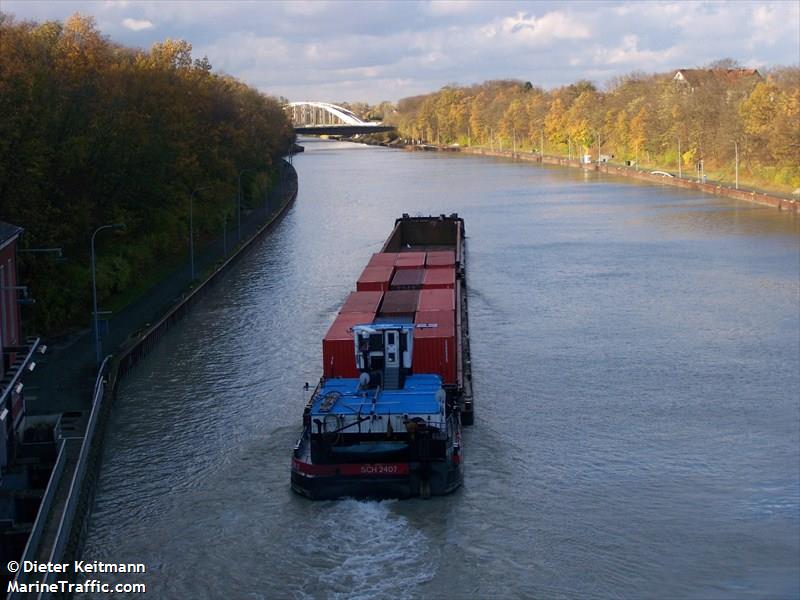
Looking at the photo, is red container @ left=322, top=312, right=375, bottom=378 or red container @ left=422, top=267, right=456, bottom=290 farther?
red container @ left=422, top=267, right=456, bottom=290

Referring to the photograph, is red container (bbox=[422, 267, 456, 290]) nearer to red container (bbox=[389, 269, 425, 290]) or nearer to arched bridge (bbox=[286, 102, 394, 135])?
red container (bbox=[389, 269, 425, 290])

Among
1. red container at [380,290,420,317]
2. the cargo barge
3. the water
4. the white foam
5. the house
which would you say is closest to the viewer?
the white foam

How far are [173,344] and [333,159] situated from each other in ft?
298

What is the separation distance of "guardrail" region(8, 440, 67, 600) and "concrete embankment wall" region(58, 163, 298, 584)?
13.8 inches

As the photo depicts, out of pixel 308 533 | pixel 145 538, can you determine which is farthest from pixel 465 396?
pixel 145 538

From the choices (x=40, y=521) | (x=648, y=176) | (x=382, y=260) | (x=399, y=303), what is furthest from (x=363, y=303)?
(x=648, y=176)

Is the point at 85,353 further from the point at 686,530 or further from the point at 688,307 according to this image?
the point at 688,307

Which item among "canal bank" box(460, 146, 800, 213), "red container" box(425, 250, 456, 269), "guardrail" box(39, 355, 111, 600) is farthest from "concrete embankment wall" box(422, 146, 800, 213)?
"guardrail" box(39, 355, 111, 600)

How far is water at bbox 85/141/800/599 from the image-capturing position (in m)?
13.3

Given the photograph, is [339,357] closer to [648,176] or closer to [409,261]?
[409,261]

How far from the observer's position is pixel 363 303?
22328mm

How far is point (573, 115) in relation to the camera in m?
103

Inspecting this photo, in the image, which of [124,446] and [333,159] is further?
[333,159]

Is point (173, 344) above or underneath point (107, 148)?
underneath
